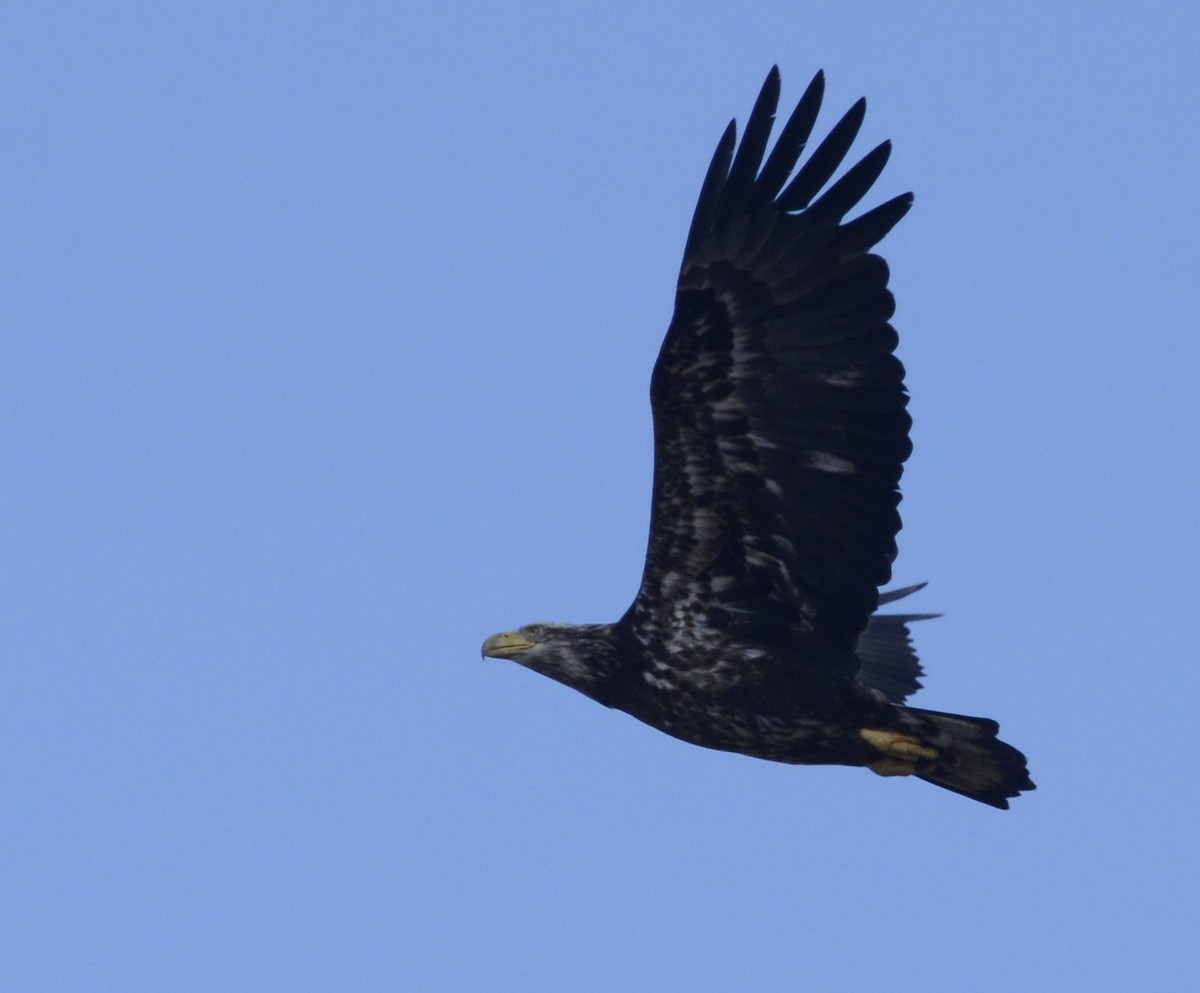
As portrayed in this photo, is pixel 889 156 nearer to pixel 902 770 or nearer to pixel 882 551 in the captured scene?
pixel 882 551

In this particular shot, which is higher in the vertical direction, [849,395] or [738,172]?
[738,172]

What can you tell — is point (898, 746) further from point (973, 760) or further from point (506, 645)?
point (506, 645)

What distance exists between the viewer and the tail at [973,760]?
14.8 m

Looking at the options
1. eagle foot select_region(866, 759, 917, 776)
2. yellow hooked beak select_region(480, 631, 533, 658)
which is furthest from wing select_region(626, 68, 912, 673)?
yellow hooked beak select_region(480, 631, 533, 658)

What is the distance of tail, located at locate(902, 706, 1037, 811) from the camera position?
14836mm

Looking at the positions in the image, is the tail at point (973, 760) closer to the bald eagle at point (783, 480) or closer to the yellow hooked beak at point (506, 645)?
the bald eagle at point (783, 480)

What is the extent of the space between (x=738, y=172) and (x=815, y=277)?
0.74 metres

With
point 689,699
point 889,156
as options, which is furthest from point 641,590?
point 889,156

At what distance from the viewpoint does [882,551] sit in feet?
48.1

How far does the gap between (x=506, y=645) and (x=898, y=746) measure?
2.60 metres

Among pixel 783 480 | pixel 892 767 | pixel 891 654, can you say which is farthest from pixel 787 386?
pixel 891 654

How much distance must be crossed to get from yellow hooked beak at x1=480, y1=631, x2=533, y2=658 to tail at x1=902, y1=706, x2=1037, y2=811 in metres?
2.48

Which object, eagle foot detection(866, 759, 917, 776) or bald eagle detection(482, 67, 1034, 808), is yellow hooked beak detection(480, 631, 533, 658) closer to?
bald eagle detection(482, 67, 1034, 808)

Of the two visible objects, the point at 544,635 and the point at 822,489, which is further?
the point at 544,635
